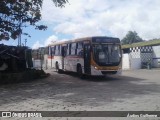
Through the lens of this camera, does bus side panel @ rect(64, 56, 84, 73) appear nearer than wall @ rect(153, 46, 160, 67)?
Yes

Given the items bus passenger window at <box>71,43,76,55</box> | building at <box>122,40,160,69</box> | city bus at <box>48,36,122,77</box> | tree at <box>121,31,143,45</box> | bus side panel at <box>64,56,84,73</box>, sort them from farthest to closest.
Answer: tree at <box>121,31,143,45</box> → building at <box>122,40,160,69</box> → bus passenger window at <box>71,43,76,55</box> → bus side panel at <box>64,56,84,73</box> → city bus at <box>48,36,122,77</box>

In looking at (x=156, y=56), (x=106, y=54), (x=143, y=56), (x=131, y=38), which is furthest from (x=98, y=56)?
(x=131, y=38)

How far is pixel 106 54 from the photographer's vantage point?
2116cm

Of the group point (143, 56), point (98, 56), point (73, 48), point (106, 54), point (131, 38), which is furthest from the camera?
point (131, 38)

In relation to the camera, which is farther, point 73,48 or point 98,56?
point 73,48

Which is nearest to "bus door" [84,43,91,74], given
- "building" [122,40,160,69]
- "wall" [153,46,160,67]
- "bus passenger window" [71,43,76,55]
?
"bus passenger window" [71,43,76,55]

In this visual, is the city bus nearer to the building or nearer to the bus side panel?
the bus side panel

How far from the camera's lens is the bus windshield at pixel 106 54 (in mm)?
20984

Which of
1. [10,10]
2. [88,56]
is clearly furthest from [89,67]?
[10,10]

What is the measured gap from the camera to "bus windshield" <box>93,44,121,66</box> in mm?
20984

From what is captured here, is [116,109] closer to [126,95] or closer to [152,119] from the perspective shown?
[152,119]

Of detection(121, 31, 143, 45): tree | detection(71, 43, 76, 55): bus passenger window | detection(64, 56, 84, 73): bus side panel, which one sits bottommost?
detection(64, 56, 84, 73): bus side panel

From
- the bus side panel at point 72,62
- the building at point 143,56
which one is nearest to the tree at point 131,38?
the building at point 143,56

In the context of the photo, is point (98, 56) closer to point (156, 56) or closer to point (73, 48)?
point (73, 48)
